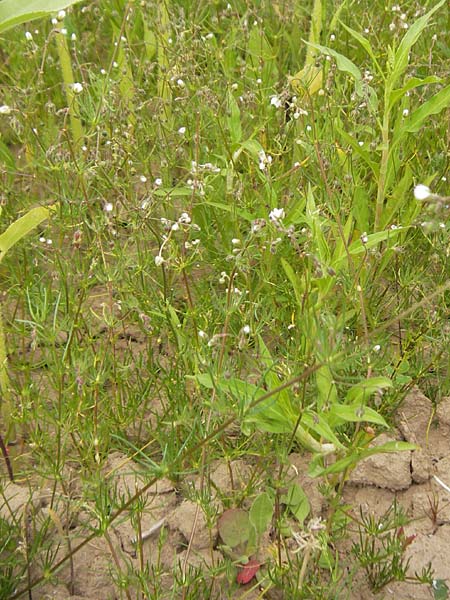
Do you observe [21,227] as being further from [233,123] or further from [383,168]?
[383,168]

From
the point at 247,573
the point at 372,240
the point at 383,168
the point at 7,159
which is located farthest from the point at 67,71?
the point at 247,573

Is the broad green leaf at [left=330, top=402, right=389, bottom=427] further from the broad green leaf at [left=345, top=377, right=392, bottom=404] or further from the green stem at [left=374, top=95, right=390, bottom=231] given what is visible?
the green stem at [left=374, top=95, right=390, bottom=231]

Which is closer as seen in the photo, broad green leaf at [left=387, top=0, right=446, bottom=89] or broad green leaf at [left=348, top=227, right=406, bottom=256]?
broad green leaf at [left=348, top=227, right=406, bottom=256]

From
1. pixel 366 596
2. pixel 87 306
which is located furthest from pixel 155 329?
pixel 366 596

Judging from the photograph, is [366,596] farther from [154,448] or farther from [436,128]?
[436,128]

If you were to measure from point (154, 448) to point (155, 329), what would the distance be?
396 millimetres

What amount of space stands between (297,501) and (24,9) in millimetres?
1708

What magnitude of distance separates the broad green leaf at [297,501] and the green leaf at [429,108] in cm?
120

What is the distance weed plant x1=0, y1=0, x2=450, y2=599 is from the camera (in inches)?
85.5

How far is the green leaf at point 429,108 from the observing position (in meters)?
2.60

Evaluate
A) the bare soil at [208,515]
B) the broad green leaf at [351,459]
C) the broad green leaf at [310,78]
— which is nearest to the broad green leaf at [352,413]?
the broad green leaf at [351,459]

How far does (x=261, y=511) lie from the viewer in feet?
7.41

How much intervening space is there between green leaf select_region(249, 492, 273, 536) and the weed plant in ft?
0.10

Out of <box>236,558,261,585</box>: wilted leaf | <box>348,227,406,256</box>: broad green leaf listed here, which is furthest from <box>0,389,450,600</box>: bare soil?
<box>348,227,406,256</box>: broad green leaf
